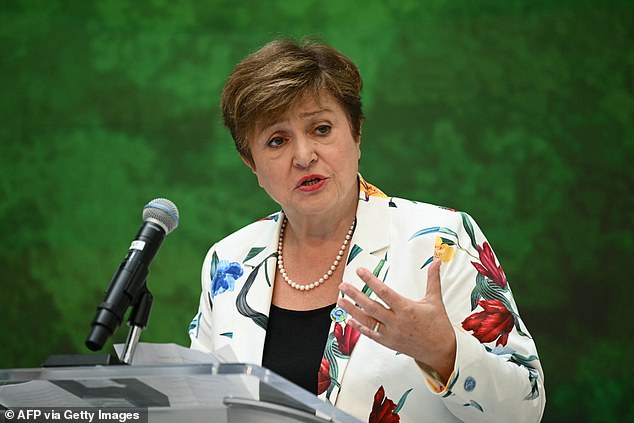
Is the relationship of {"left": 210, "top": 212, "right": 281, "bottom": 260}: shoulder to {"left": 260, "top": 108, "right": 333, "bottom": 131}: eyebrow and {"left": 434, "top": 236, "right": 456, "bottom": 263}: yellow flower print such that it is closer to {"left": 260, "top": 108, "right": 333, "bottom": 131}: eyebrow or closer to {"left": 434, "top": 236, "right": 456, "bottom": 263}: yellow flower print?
{"left": 260, "top": 108, "right": 333, "bottom": 131}: eyebrow

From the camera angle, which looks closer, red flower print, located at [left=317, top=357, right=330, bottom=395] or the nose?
red flower print, located at [left=317, top=357, right=330, bottom=395]

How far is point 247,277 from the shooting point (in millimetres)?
2268

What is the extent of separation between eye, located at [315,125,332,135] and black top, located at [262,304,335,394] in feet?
1.45

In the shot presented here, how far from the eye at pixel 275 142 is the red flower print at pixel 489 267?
571mm

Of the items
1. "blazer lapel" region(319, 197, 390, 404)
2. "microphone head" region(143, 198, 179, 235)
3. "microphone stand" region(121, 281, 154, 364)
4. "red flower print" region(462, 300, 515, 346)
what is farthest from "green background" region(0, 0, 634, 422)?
"microphone stand" region(121, 281, 154, 364)

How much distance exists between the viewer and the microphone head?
4.82ft

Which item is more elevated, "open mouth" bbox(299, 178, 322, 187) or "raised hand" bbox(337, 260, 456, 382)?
"open mouth" bbox(299, 178, 322, 187)

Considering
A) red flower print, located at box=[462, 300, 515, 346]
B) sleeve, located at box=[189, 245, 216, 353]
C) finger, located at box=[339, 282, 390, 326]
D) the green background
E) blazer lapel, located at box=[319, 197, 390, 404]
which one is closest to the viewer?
finger, located at box=[339, 282, 390, 326]

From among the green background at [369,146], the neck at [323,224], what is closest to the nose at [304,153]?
the neck at [323,224]

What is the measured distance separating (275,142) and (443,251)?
520mm

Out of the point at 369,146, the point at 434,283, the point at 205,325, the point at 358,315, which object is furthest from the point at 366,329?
the point at 369,146

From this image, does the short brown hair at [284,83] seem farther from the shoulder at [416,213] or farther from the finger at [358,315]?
the finger at [358,315]

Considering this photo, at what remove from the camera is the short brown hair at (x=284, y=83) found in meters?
2.09

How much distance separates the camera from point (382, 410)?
1876 mm
